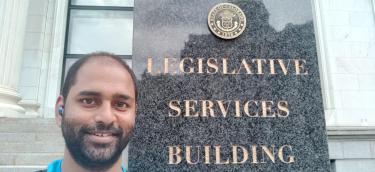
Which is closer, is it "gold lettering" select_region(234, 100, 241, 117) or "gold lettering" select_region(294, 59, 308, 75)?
"gold lettering" select_region(234, 100, 241, 117)

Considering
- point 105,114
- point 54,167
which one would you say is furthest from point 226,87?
point 54,167

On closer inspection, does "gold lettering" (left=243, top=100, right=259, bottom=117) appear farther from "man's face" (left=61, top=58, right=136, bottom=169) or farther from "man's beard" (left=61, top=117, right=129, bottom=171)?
"man's beard" (left=61, top=117, right=129, bottom=171)

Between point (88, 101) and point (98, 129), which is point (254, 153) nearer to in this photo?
point (98, 129)


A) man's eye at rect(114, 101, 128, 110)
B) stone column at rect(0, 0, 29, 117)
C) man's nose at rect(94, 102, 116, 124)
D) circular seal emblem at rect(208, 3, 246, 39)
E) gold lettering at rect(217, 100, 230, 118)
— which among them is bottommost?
man's nose at rect(94, 102, 116, 124)

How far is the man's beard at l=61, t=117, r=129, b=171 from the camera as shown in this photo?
3.32 m

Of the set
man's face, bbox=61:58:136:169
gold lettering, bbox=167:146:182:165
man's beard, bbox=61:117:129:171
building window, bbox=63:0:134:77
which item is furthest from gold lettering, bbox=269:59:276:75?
building window, bbox=63:0:134:77

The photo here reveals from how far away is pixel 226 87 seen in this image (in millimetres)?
4422

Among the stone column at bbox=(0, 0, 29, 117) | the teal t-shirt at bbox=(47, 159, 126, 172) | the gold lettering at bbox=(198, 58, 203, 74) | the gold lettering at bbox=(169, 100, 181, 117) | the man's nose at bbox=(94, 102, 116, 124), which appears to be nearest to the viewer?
the teal t-shirt at bbox=(47, 159, 126, 172)

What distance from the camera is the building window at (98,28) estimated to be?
532 inches

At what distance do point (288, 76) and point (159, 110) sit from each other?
158cm

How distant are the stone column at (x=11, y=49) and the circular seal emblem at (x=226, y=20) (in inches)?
261

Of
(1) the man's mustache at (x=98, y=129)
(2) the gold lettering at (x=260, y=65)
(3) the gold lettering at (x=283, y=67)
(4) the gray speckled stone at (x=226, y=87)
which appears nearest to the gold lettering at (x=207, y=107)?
(4) the gray speckled stone at (x=226, y=87)

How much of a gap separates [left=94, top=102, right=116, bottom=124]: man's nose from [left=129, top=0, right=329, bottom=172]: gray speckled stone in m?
0.85

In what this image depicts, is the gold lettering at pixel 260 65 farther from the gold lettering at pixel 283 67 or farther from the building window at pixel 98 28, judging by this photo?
the building window at pixel 98 28
